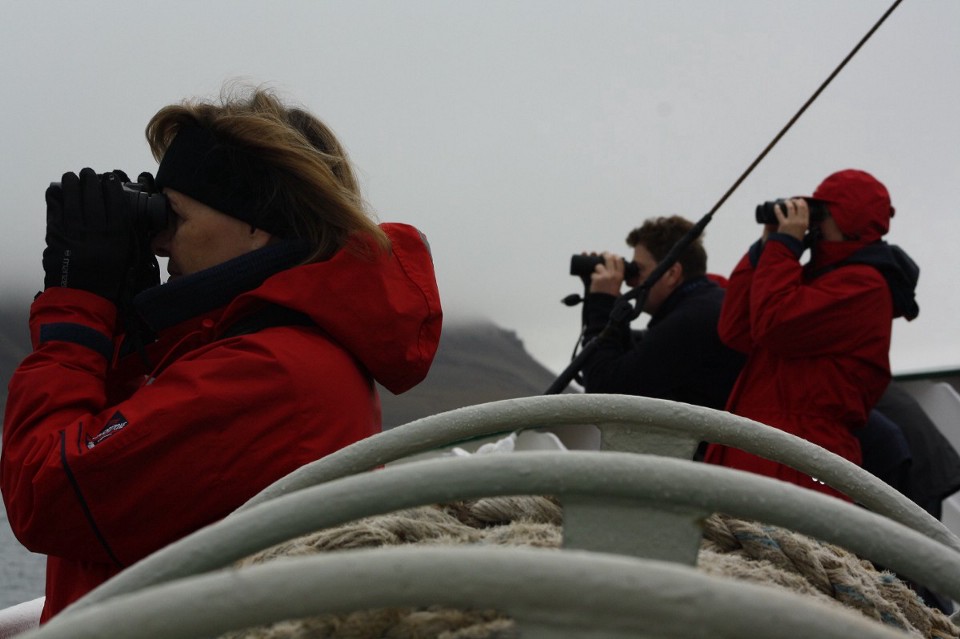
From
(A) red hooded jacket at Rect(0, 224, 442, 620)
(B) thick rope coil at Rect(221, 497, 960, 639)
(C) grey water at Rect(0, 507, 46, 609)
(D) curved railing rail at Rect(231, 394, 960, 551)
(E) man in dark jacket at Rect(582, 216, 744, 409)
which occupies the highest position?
(D) curved railing rail at Rect(231, 394, 960, 551)

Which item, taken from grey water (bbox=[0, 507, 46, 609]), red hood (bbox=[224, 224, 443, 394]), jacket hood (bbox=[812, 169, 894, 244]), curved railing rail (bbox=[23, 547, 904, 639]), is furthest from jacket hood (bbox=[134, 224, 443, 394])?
grey water (bbox=[0, 507, 46, 609])

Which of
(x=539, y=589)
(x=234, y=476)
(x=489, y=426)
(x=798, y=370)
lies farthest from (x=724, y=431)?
(x=798, y=370)

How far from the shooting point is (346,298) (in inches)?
50.5

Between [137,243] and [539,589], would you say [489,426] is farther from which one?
[137,243]

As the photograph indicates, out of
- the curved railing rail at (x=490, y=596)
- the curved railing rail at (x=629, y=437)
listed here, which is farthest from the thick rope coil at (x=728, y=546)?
the curved railing rail at (x=490, y=596)

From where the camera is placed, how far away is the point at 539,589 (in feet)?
1.11

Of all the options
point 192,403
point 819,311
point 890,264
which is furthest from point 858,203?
point 192,403

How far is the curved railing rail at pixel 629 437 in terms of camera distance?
703 millimetres

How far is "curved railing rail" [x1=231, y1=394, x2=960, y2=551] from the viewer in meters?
0.70

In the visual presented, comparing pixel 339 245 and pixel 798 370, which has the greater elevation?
pixel 339 245

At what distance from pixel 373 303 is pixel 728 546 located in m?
0.66

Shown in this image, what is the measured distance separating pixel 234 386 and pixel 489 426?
0.49m

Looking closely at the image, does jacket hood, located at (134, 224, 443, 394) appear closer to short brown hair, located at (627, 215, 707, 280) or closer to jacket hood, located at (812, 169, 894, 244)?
jacket hood, located at (812, 169, 894, 244)

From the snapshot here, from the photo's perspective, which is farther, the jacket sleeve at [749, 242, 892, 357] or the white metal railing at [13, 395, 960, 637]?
the jacket sleeve at [749, 242, 892, 357]
